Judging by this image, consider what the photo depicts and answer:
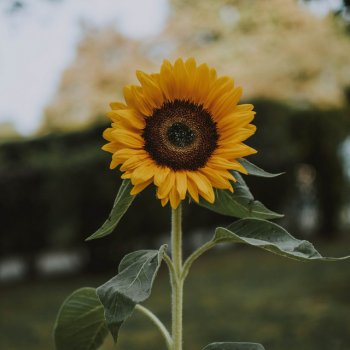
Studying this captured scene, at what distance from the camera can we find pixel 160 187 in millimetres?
1390

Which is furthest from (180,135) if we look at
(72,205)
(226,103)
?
(72,205)

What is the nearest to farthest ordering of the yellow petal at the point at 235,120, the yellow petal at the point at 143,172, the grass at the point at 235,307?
the yellow petal at the point at 143,172
the yellow petal at the point at 235,120
the grass at the point at 235,307

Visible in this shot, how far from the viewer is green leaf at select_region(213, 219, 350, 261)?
4.39 feet

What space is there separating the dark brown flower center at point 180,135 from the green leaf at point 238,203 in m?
0.10

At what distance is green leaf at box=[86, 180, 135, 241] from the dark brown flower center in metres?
0.10

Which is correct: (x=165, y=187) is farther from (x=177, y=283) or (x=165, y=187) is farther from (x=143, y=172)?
(x=177, y=283)

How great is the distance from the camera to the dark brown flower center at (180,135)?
57.9 inches

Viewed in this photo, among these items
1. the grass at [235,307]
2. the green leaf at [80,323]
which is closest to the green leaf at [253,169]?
the green leaf at [80,323]

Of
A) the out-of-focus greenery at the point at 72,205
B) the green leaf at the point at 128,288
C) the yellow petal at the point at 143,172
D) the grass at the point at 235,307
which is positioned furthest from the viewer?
the out-of-focus greenery at the point at 72,205

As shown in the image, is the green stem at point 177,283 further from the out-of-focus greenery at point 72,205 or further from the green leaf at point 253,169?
the out-of-focus greenery at point 72,205

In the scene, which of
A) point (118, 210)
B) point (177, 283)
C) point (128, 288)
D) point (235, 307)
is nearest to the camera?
point (128, 288)

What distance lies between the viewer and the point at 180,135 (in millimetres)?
1523

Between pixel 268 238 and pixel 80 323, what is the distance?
557 mm

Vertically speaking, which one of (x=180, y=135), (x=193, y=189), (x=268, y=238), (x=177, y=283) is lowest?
(x=177, y=283)
